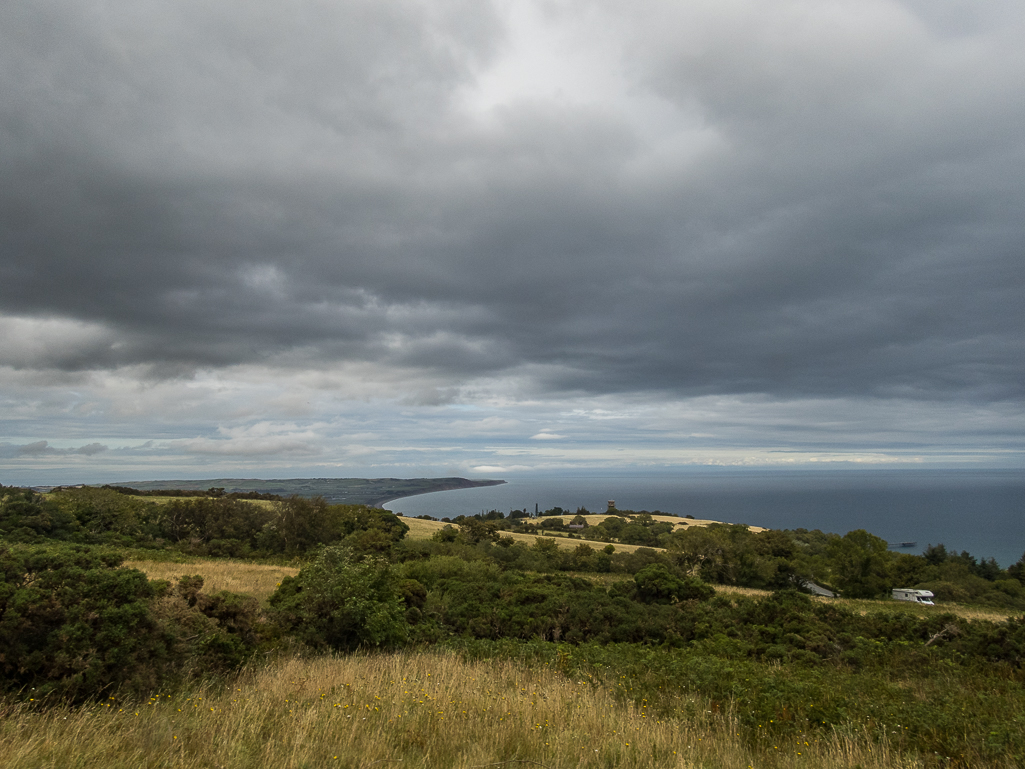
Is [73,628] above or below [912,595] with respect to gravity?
above

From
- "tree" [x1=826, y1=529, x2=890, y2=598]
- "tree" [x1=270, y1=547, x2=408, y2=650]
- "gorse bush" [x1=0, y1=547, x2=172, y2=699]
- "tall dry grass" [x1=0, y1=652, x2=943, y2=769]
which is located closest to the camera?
"tall dry grass" [x1=0, y1=652, x2=943, y2=769]

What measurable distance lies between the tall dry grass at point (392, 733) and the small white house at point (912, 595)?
58261 millimetres

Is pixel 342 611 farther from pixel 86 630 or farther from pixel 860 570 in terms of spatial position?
pixel 860 570

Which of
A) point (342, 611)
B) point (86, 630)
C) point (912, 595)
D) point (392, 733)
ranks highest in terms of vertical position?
point (86, 630)

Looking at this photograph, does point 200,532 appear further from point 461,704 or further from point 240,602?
point 461,704

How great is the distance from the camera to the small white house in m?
50.7

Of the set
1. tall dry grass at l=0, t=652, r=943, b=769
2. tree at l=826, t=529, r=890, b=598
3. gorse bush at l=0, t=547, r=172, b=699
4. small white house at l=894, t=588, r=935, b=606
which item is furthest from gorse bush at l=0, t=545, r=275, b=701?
tree at l=826, t=529, r=890, b=598

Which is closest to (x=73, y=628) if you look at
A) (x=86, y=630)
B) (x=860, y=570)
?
(x=86, y=630)

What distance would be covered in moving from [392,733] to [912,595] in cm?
6490

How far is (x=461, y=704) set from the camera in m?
6.91

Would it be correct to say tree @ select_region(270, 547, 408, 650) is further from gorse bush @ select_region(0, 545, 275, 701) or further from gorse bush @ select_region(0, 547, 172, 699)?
gorse bush @ select_region(0, 547, 172, 699)

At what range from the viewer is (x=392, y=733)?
18.6 ft

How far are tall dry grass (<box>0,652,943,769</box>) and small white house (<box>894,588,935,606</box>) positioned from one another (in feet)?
191

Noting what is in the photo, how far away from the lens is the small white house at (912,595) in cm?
5073
